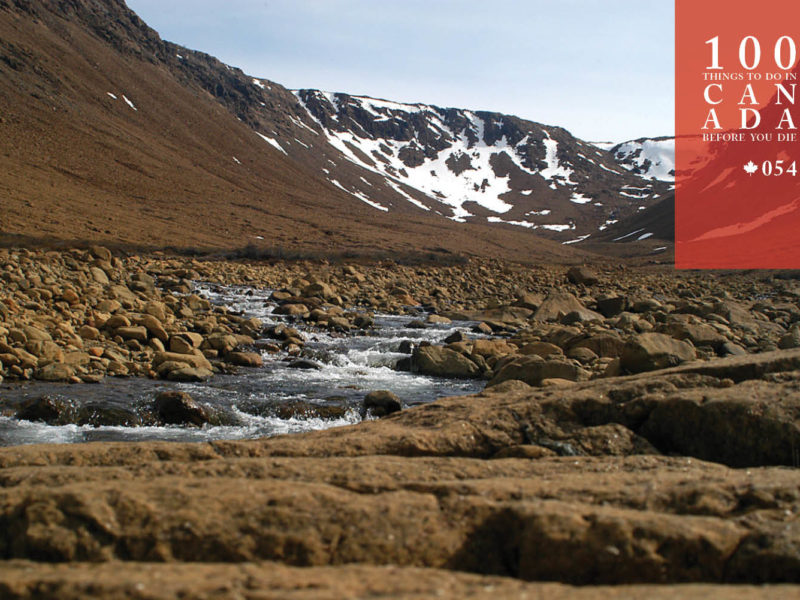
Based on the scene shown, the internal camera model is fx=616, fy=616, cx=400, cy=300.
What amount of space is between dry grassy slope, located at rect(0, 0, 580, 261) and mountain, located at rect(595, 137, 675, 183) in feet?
370

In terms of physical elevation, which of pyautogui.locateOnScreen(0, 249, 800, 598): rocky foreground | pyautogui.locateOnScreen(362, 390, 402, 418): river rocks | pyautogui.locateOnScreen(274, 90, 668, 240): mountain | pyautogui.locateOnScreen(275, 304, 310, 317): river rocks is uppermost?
pyautogui.locateOnScreen(274, 90, 668, 240): mountain

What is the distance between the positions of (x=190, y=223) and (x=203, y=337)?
28372 mm

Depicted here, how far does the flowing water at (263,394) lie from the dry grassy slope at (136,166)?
17.0 m

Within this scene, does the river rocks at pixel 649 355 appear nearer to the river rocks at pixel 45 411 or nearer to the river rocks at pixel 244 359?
the river rocks at pixel 244 359

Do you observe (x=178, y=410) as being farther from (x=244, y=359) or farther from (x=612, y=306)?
(x=612, y=306)

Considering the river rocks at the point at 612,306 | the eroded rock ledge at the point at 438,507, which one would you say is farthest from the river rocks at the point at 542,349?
the river rocks at the point at 612,306

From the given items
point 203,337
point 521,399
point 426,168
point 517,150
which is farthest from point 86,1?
point 517,150

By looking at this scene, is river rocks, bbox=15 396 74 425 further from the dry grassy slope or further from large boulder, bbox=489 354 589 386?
the dry grassy slope

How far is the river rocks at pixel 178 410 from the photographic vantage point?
27.6 ft

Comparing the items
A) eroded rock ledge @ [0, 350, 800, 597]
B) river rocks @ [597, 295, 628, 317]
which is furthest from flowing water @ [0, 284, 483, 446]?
river rocks @ [597, 295, 628, 317]

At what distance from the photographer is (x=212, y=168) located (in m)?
62.2

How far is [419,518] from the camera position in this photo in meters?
2.73

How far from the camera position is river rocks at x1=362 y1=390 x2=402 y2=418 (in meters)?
9.50

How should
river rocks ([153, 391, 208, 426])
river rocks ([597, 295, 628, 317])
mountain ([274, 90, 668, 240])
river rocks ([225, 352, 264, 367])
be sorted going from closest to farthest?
river rocks ([153, 391, 208, 426]), river rocks ([225, 352, 264, 367]), river rocks ([597, 295, 628, 317]), mountain ([274, 90, 668, 240])
